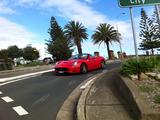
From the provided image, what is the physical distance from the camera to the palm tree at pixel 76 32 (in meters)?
85.6

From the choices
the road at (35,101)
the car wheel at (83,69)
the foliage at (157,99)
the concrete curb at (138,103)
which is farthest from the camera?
the car wheel at (83,69)

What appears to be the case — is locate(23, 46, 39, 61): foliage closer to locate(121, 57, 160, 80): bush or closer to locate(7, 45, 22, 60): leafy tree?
locate(7, 45, 22, 60): leafy tree

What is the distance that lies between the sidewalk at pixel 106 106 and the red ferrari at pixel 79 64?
8524 millimetres

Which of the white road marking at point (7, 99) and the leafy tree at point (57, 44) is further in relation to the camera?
the leafy tree at point (57, 44)

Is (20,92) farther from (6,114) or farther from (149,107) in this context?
(149,107)

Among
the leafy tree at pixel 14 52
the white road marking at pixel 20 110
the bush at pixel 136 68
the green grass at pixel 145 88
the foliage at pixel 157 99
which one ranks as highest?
the leafy tree at pixel 14 52

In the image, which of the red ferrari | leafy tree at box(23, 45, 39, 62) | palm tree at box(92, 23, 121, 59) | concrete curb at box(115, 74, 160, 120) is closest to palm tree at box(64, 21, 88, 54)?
palm tree at box(92, 23, 121, 59)

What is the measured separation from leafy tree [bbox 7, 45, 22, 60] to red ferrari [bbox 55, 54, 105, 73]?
11327cm

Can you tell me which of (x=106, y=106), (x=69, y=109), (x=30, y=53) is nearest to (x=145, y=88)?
(x=106, y=106)

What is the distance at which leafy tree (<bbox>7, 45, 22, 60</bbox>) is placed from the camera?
133 m

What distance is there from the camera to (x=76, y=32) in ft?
281

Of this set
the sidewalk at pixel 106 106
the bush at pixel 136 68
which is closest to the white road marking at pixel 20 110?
the sidewalk at pixel 106 106

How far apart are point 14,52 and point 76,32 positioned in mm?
Result: 54472

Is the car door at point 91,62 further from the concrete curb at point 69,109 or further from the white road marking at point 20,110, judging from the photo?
the white road marking at point 20,110
